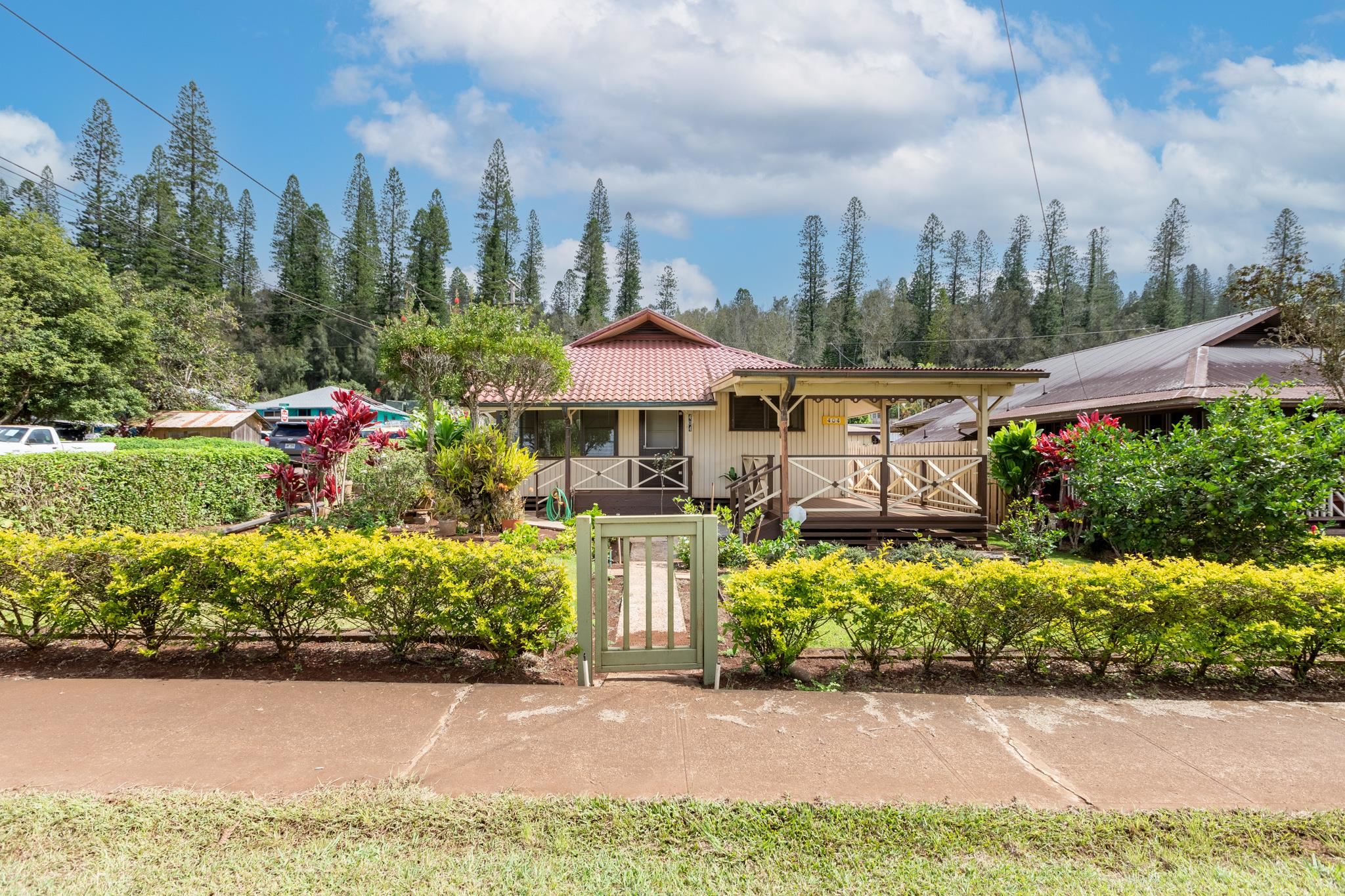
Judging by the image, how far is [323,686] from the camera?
416 centimetres

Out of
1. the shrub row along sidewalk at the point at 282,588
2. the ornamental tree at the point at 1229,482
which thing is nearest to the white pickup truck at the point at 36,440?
the shrub row along sidewalk at the point at 282,588

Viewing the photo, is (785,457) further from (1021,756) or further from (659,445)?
(1021,756)

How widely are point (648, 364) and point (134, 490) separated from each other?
1055cm

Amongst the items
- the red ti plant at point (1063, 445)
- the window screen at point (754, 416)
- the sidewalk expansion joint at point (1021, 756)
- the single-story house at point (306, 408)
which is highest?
the single-story house at point (306, 408)

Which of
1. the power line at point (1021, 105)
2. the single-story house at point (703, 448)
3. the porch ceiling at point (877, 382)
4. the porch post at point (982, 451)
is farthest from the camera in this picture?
the single-story house at point (703, 448)

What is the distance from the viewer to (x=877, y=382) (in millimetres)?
11180

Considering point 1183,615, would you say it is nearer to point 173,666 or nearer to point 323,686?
point 323,686

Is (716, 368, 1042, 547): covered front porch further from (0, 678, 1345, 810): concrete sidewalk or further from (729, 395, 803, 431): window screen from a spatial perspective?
(0, 678, 1345, 810): concrete sidewalk

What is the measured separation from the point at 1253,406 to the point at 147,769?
9.61 metres

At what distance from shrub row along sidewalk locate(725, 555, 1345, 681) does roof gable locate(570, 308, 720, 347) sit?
48.4 ft

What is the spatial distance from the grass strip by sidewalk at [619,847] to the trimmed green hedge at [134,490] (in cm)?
678

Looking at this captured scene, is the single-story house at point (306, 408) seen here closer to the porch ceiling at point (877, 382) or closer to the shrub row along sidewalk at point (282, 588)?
the porch ceiling at point (877, 382)

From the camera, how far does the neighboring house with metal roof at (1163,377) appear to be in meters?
12.6

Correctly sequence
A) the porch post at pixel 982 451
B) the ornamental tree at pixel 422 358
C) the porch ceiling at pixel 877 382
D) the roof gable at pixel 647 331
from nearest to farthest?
1. the porch ceiling at pixel 877 382
2. the porch post at pixel 982 451
3. the ornamental tree at pixel 422 358
4. the roof gable at pixel 647 331
